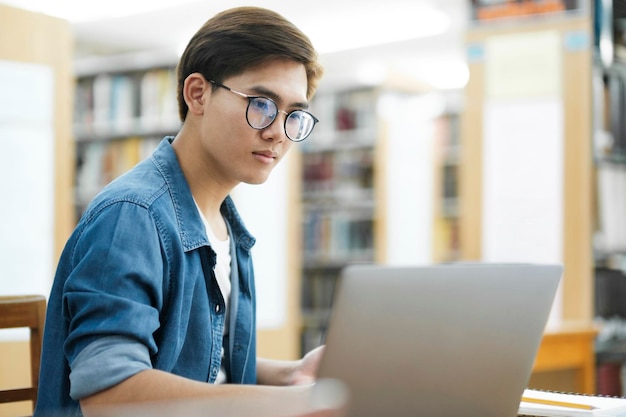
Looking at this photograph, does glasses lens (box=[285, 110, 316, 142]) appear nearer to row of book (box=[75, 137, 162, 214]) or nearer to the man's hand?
the man's hand

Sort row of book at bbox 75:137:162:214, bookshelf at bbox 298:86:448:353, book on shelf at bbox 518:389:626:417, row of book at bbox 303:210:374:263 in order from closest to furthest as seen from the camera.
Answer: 1. book on shelf at bbox 518:389:626:417
2. row of book at bbox 75:137:162:214
3. bookshelf at bbox 298:86:448:353
4. row of book at bbox 303:210:374:263

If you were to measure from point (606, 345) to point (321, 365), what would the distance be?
2.66 meters

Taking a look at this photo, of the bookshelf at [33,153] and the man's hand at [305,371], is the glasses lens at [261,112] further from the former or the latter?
the bookshelf at [33,153]

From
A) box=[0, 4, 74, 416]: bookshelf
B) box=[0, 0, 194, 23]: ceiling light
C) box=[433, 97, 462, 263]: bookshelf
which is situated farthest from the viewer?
box=[0, 0, 194, 23]: ceiling light

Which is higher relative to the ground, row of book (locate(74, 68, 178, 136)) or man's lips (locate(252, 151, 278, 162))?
row of book (locate(74, 68, 178, 136))

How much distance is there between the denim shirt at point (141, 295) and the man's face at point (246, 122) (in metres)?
0.08

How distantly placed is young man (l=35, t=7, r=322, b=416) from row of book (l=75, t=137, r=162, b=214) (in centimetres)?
331

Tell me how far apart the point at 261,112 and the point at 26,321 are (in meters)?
0.52

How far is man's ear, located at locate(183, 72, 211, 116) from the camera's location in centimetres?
139

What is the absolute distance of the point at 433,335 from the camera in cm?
94

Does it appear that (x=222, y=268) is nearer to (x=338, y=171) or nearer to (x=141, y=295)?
(x=141, y=295)

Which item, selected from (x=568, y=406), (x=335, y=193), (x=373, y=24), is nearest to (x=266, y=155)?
(x=568, y=406)

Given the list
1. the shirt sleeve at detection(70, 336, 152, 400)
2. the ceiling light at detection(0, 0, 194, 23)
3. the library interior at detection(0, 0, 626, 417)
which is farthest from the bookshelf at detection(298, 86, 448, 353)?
the shirt sleeve at detection(70, 336, 152, 400)

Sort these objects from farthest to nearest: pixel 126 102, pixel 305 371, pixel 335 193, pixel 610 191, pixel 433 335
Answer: pixel 335 193 → pixel 126 102 → pixel 610 191 → pixel 305 371 → pixel 433 335
